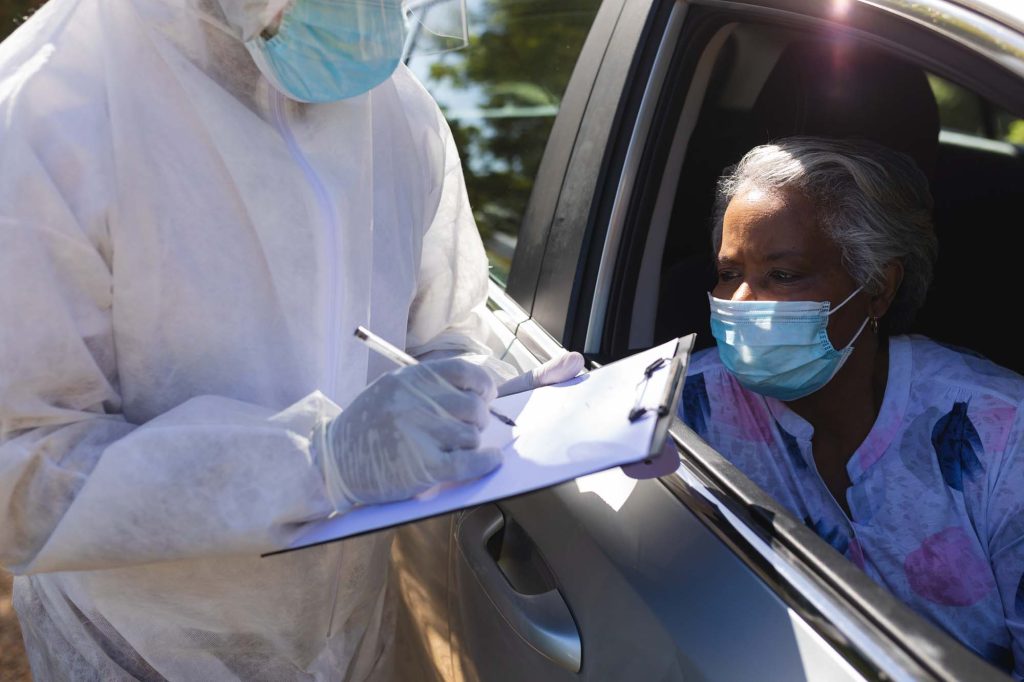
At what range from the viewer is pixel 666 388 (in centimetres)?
116

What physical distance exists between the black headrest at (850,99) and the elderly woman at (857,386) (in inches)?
11.8

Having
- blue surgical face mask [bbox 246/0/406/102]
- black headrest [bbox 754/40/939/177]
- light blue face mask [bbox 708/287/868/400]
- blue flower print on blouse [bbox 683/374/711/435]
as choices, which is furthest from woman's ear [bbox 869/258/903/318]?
blue surgical face mask [bbox 246/0/406/102]

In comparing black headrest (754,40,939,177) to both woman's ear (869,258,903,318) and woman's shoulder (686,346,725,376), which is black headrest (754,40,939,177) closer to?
woman's ear (869,258,903,318)

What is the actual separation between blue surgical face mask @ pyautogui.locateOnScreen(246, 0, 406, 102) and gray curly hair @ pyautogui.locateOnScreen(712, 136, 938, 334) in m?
0.95

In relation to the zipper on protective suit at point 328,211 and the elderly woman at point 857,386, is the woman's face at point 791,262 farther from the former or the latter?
the zipper on protective suit at point 328,211

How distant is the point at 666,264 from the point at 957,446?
0.83 m

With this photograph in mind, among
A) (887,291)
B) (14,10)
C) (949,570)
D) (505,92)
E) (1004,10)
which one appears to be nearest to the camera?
(1004,10)

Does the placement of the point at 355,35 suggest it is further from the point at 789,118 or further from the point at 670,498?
the point at 789,118

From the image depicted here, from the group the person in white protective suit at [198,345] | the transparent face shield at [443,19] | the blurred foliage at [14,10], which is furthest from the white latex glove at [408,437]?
the blurred foliage at [14,10]

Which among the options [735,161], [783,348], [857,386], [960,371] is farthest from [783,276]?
[735,161]

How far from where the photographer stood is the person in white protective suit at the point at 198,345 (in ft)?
4.00

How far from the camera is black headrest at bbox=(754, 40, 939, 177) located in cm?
234

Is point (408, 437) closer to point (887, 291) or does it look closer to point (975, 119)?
point (887, 291)

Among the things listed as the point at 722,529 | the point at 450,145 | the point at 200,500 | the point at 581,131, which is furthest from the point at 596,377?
the point at 581,131
